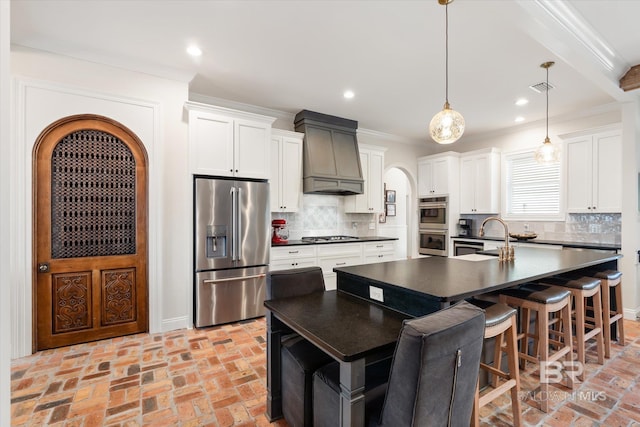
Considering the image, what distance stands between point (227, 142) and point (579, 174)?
4.93 m

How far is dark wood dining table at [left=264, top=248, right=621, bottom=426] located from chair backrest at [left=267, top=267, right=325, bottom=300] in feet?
0.24

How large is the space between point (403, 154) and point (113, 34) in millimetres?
5126

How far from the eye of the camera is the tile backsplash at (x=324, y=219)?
4930mm

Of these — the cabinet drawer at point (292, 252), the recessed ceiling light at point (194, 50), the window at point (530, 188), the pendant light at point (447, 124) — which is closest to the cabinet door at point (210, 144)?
the recessed ceiling light at point (194, 50)

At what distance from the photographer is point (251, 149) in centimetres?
382

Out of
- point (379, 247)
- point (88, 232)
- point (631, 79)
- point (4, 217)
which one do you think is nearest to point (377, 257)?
point (379, 247)

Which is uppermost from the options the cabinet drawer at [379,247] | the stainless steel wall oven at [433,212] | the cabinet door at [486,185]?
the cabinet door at [486,185]

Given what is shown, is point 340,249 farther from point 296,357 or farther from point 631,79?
point 631,79

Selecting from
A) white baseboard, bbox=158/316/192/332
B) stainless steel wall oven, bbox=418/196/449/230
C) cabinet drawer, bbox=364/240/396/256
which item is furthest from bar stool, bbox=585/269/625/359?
white baseboard, bbox=158/316/192/332

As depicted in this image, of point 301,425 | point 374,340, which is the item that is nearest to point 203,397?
point 301,425

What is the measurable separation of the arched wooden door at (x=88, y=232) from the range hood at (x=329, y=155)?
2.21 metres

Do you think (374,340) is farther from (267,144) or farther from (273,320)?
(267,144)

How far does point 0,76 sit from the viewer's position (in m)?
0.64

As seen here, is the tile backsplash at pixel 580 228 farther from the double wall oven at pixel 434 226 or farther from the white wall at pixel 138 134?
the white wall at pixel 138 134
